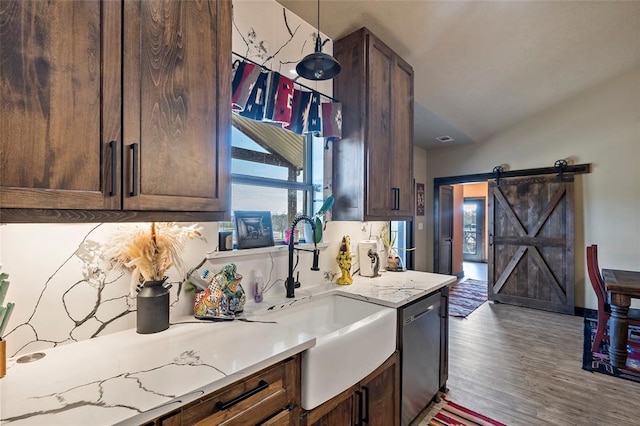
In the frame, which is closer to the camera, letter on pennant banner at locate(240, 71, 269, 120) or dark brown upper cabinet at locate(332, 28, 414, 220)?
letter on pennant banner at locate(240, 71, 269, 120)

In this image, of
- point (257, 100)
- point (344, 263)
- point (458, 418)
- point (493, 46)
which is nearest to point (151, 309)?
point (257, 100)

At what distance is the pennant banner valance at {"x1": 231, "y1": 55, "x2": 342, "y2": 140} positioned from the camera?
167cm

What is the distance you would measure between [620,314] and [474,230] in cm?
737

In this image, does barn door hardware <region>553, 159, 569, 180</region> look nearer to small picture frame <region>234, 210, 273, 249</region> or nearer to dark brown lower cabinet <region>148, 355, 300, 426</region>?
small picture frame <region>234, 210, 273, 249</region>

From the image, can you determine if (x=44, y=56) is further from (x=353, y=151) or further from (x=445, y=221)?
(x=445, y=221)

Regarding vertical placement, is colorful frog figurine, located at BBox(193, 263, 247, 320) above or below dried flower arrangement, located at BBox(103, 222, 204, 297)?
below

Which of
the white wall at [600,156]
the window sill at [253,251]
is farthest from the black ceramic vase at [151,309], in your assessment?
the white wall at [600,156]

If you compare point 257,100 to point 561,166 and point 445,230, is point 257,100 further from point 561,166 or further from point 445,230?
point 445,230

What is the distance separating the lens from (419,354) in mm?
1938

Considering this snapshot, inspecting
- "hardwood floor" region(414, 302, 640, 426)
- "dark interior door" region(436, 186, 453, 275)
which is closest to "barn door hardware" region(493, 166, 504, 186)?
"dark interior door" region(436, 186, 453, 275)

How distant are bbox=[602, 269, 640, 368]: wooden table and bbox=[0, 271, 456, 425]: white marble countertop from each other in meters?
3.16

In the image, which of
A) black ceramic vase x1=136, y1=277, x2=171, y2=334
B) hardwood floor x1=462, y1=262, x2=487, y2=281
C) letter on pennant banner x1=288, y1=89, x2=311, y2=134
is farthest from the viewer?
hardwood floor x1=462, y1=262, x2=487, y2=281

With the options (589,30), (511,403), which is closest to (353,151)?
(511,403)

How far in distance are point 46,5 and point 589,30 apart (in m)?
4.34
